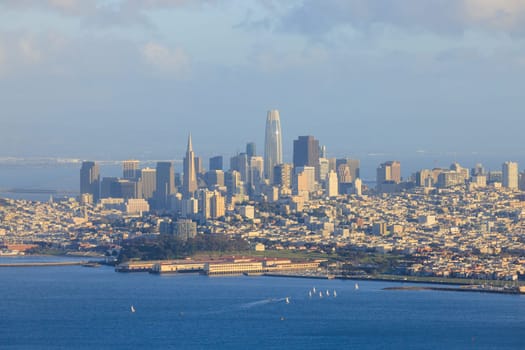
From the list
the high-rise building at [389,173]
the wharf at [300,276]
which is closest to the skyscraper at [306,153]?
the high-rise building at [389,173]

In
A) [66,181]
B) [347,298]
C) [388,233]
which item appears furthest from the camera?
[66,181]

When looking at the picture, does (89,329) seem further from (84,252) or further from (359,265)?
(84,252)

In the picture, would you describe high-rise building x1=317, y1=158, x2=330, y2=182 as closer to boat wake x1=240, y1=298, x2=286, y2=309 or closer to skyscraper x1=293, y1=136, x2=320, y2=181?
skyscraper x1=293, y1=136, x2=320, y2=181

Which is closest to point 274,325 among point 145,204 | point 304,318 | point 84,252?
point 304,318

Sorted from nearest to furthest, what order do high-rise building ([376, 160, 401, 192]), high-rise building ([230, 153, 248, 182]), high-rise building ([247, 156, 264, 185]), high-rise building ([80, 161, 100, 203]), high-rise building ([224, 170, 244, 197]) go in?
1. high-rise building ([224, 170, 244, 197])
2. high-rise building ([80, 161, 100, 203])
3. high-rise building ([376, 160, 401, 192])
4. high-rise building ([247, 156, 264, 185])
5. high-rise building ([230, 153, 248, 182])

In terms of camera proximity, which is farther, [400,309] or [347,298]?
[347,298]

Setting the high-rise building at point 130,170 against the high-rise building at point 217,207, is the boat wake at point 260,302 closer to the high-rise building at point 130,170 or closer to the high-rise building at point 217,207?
the high-rise building at point 217,207

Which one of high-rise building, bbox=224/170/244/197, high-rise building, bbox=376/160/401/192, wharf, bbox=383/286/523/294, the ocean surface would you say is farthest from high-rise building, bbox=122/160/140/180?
wharf, bbox=383/286/523/294
